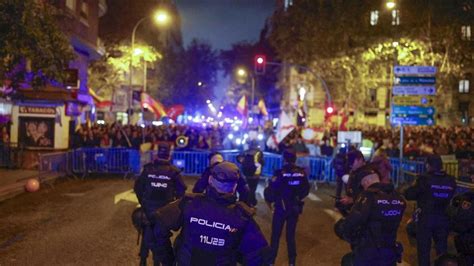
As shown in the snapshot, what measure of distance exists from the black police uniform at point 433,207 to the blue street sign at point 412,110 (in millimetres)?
8487

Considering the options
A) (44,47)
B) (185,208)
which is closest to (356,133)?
(44,47)

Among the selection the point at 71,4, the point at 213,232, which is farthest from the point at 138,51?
the point at 213,232

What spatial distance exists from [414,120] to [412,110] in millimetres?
278

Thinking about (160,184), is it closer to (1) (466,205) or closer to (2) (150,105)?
(1) (466,205)

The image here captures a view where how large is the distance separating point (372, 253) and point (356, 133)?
1253 centimetres

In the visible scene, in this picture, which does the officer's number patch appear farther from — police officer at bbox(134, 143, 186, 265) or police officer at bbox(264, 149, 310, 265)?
police officer at bbox(134, 143, 186, 265)

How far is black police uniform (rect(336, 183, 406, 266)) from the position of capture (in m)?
5.08

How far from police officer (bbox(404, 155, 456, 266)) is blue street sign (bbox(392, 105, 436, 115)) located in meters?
8.42

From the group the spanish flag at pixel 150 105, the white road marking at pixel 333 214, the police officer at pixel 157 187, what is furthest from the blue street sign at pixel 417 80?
the spanish flag at pixel 150 105

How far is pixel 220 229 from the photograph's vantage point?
3807 millimetres

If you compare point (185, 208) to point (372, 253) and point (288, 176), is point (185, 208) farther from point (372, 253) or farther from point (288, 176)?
point (288, 176)

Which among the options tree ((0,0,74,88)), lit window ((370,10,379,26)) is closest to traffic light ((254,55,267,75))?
tree ((0,0,74,88))

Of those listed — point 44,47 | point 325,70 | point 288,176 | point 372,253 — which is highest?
point 325,70

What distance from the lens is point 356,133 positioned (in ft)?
57.0
